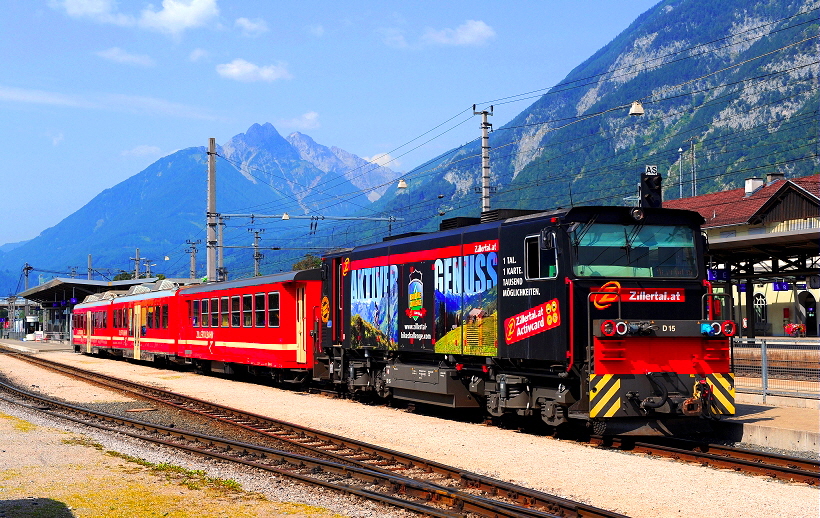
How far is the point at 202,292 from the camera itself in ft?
108

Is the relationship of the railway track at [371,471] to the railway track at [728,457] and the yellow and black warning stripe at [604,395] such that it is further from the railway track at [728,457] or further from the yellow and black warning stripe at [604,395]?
the railway track at [728,457]

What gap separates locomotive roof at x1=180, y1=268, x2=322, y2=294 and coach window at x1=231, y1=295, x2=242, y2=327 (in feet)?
1.46

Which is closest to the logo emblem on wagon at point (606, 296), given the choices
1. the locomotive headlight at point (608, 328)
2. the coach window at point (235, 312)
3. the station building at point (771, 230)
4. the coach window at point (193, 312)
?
the locomotive headlight at point (608, 328)

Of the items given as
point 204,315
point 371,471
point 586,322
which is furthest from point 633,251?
point 204,315

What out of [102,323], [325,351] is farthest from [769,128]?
[325,351]

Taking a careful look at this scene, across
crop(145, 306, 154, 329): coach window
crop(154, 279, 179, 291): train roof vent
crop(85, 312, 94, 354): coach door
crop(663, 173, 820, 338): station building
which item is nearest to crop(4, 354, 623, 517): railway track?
crop(145, 306, 154, 329): coach window

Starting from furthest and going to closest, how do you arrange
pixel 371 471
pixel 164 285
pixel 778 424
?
pixel 164 285 < pixel 778 424 < pixel 371 471

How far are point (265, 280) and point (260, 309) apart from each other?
0.92 m

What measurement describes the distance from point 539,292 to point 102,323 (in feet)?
131

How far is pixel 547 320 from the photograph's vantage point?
1424 cm

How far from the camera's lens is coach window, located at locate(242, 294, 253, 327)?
28.2 m

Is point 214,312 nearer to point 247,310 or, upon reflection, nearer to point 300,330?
point 247,310

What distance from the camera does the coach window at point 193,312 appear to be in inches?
1312

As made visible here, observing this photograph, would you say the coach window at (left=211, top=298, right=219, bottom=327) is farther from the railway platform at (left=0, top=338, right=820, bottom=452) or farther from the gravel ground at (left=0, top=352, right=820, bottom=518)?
the railway platform at (left=0, top=338, right=820, bottom=452)
